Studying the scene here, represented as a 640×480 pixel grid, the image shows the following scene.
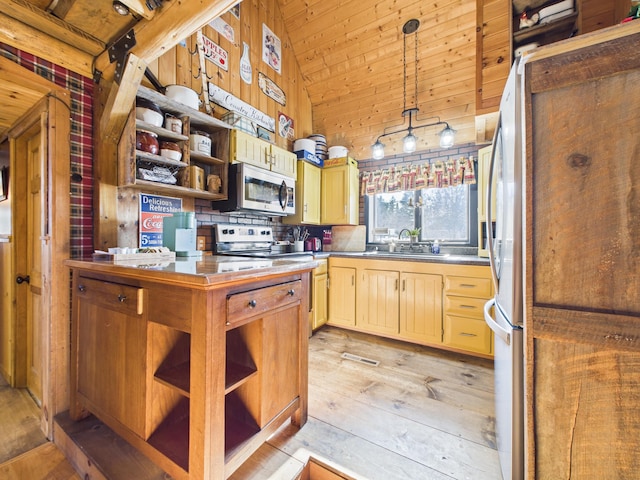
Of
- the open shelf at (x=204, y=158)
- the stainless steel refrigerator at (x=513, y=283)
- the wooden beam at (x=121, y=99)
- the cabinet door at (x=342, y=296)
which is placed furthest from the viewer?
the cabinet door at (x=342, y=296)

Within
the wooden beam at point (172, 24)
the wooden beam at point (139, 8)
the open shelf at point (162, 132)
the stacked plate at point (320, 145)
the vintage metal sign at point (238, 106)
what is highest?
the vintage metal sign at point (238, 106)

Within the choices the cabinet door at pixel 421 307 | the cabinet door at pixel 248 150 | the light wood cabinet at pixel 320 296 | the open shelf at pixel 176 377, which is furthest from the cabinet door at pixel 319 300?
the open shelf at pixel 176 377

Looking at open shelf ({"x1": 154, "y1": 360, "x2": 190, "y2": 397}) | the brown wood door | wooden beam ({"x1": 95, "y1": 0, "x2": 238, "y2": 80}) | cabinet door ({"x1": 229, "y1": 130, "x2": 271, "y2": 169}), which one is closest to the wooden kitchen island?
open shelf ({"x1": 154, "y1": 360, "x2": 190, "y2": 397})

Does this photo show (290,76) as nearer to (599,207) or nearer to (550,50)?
(550,50)

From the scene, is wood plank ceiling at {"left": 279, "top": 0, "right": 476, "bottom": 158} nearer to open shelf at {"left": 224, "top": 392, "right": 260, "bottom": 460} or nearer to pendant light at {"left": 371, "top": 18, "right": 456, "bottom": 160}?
pendant light at {"left": 371, "top": 18, "right": 456, "bottom": 160}

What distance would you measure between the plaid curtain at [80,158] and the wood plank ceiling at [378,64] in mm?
2804

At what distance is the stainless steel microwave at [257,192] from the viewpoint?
2.39m

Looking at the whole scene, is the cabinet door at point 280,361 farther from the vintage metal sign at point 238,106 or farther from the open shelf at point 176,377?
the vintage metal sign at point 238,106

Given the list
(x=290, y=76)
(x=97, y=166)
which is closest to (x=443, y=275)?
(x=97, y=166)

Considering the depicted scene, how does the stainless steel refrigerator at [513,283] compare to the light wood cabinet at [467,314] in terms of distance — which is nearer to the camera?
the stainless steel refrigerator at [513,283]

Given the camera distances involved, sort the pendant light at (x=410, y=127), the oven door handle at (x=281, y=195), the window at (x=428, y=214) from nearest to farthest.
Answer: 1. the pendant light at (x=410, y=127)
2. the oven door handle at (x=281, y=195)
3. the window at (x=428, y=214)

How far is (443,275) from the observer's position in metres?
2.53

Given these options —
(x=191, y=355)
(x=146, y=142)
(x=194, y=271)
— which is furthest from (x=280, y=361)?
(x=146, y=142)

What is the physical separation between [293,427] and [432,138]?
325cm
